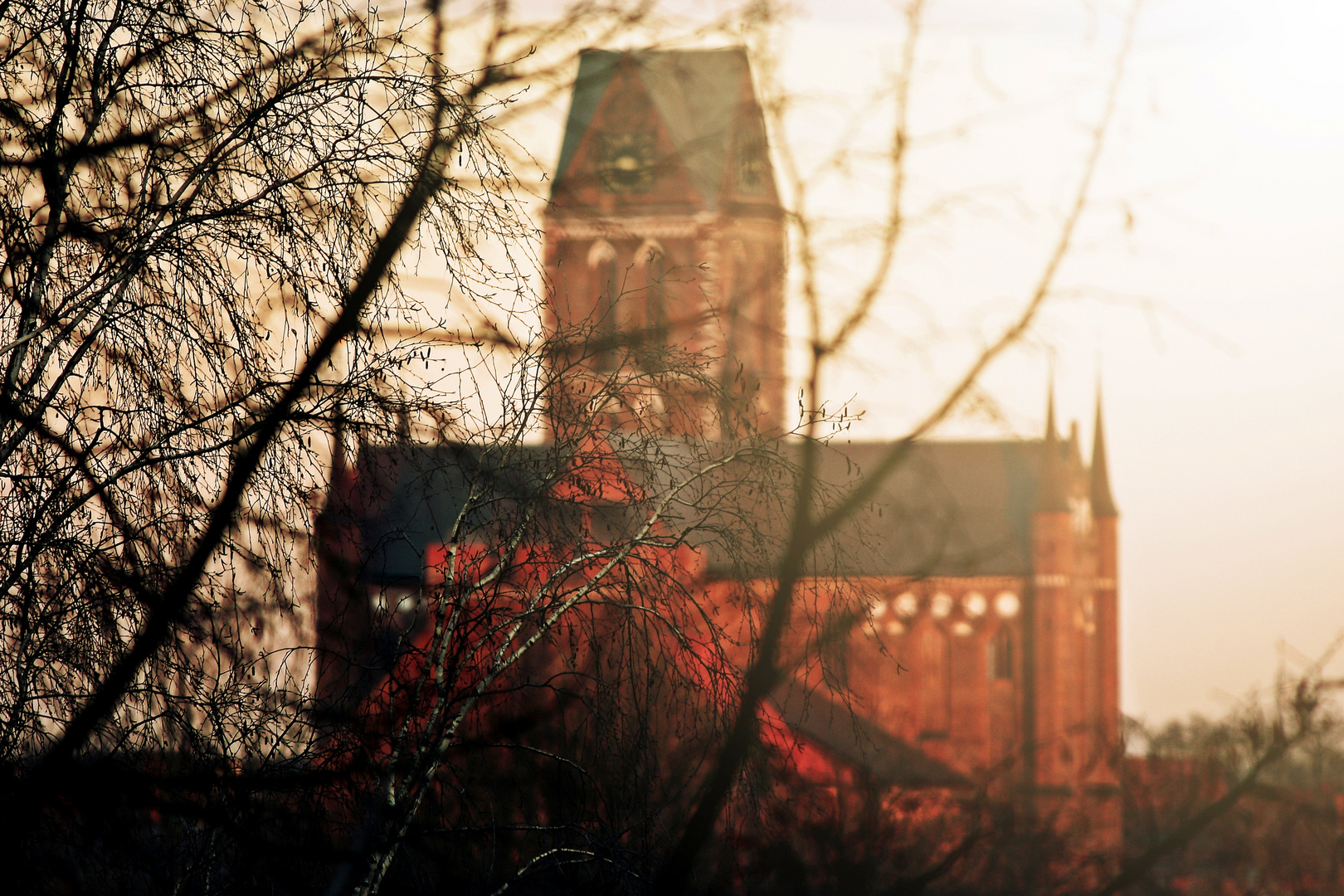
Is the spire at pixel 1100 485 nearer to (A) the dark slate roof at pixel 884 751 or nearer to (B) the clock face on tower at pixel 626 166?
(A) the dark slate roof at pixel 884 751

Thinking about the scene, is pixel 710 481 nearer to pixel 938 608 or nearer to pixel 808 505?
pixel 808 505

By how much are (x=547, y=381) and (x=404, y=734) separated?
1459 mm

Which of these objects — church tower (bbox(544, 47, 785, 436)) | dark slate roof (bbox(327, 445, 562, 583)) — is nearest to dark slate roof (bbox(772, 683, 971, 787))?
church tower (bbox(544, 47, 785, 436))

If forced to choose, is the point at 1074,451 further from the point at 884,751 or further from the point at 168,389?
the point at 168,389

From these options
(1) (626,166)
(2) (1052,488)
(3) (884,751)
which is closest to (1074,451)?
(2) (1052,488)

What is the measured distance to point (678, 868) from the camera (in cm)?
634

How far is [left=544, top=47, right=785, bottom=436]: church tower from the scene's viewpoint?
5203 mm

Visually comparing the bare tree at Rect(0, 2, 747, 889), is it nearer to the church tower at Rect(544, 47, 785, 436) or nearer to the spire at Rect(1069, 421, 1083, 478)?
the church tower at Rect(544, 47, 785, 436)

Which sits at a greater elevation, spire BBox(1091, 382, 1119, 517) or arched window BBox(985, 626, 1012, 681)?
spire BBox(1091, 382, 1119, 517)

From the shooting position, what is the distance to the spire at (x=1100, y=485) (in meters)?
39.2

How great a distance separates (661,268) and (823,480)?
1.90m

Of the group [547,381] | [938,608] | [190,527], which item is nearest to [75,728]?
[190,527]

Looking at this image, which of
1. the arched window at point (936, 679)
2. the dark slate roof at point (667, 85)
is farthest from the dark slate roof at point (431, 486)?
the arched window at point (936, 679)

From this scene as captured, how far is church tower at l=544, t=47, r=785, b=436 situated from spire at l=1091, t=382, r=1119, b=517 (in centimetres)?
3021
